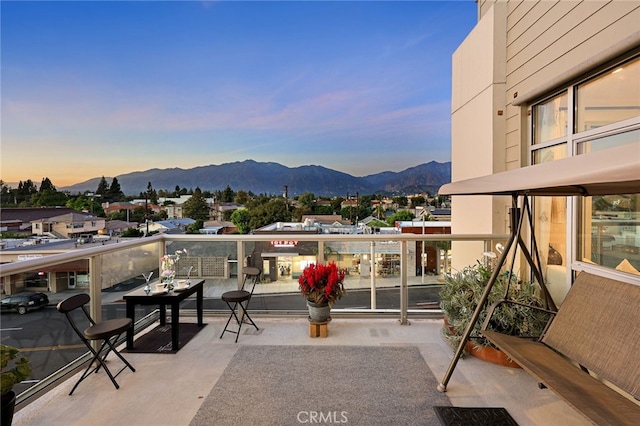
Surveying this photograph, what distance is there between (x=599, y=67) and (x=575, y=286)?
1915mm

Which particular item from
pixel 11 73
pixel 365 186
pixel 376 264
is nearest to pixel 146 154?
pixel 11 73

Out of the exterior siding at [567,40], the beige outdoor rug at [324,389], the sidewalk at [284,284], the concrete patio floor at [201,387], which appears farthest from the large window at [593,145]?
the beige outdoor rug at [324,389]

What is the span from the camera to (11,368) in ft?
6.67

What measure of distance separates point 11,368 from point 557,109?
5.21m

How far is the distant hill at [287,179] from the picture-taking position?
17.0m

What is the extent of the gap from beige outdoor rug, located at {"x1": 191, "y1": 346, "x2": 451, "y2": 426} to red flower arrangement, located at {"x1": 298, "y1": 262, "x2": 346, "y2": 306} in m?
0.58

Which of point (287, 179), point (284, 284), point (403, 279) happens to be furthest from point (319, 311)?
point (287, 179)

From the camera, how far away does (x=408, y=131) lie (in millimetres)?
16859

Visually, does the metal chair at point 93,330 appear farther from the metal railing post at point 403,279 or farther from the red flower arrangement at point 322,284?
the metal railing post at point 403,279

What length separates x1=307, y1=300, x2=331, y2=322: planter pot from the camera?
3.77m

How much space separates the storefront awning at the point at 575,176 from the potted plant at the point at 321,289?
5.49ft

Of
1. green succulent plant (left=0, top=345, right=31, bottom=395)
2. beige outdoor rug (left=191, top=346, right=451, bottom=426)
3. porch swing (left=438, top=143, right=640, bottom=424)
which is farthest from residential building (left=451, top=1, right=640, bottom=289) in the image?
green succulent plant (left=0, top=345, right=31, bottom=395)

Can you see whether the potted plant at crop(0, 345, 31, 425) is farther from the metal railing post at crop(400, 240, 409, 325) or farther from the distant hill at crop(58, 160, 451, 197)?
the distant hill at crop(58, 160, 451, 197)

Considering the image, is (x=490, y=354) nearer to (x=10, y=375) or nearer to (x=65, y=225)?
(x=10, y=375)
